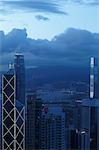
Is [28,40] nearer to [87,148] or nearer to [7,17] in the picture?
[7,17]

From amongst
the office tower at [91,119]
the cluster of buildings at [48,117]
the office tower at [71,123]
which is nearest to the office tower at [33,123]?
the cluster of buildings at [48,117]

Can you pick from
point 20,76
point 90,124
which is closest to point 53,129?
point 90,124

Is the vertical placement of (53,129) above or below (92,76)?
below

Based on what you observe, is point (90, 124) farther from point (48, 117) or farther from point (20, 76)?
point (20, 76)

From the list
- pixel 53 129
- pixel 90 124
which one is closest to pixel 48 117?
pixel 53 129

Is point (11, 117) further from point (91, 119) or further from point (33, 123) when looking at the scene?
point (91, 119)

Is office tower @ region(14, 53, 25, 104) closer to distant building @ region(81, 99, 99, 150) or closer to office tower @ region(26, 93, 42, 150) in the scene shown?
office tower @ region(26, 93, 42, 150)

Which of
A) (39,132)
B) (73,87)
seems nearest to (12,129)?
Result: (39,132)

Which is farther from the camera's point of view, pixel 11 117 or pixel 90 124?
pixel 11 117
